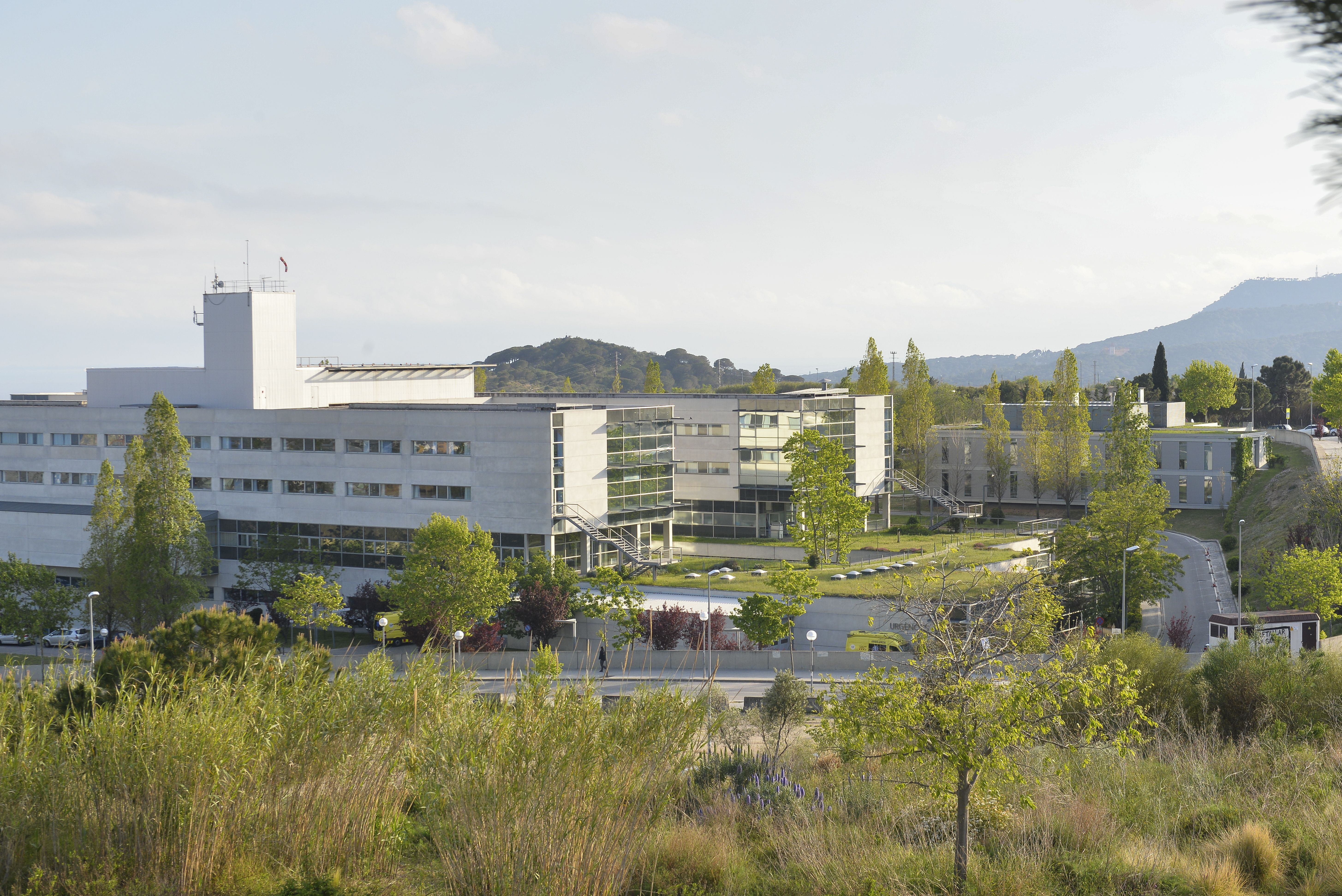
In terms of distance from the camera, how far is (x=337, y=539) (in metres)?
52.9

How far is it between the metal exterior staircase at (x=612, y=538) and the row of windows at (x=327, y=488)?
15.5ft

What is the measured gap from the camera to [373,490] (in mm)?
52312

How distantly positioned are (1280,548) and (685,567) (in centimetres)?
Result: 2700

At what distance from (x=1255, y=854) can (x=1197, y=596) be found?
141 ft

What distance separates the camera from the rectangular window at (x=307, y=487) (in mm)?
53188

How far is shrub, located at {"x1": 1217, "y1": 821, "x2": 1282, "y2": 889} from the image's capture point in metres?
11.2

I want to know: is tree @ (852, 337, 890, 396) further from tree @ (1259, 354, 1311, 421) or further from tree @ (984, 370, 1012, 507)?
tree @ (1259, 354, 1311, 421)

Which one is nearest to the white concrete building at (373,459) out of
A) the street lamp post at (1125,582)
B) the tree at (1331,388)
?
the street lamp post at (1125,582)

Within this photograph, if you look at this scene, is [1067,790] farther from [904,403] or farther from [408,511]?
[904,403]

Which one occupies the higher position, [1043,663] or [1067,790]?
[1043,663]

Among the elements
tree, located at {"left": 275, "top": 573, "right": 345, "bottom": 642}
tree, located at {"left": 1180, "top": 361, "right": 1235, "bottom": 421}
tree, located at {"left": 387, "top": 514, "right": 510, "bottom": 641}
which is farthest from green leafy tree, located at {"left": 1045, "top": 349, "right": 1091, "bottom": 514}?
tree, located at {"left": 275, "top": 573, "right": 345, "bottom": 642}

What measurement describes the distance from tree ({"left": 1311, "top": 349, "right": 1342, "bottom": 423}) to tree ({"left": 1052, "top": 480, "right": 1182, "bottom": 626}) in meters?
35.1

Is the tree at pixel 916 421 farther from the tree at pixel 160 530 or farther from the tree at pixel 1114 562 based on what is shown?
the tree at pixel 160 530

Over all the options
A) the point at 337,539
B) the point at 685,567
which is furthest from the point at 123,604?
the point at 685,567
